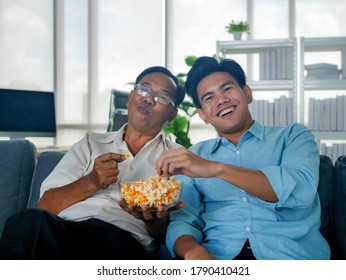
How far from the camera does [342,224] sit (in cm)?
146

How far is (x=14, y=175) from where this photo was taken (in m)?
1.73

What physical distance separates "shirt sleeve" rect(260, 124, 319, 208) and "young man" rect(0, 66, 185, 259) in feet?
0.86

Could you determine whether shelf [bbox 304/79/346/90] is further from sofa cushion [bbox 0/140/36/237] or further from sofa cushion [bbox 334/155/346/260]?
sofa cushion [bbox 0/140/36/237]

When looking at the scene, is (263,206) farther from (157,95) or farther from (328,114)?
(328,114)

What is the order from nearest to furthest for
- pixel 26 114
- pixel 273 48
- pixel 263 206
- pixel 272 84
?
1. pixel 263 206
2. pixel 26 114
3. pixel 272 84
4. pixel 273 48

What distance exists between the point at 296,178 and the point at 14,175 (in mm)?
1024

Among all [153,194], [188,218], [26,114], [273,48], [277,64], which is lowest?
[188,218]

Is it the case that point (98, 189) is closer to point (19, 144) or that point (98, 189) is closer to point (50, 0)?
point (19, 144)

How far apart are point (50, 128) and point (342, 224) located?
97.6 inches

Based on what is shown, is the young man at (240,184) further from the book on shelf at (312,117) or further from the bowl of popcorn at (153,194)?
the book on shelf at (312,117)

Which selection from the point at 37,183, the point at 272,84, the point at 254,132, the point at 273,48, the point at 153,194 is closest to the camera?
the point at 153,194

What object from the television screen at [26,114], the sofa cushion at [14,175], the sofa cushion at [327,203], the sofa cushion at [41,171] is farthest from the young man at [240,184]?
the television screen at [26,114]

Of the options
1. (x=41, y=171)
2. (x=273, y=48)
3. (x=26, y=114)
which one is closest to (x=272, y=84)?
(x=273, y=48)

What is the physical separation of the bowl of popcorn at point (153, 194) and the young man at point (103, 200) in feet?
0.08
